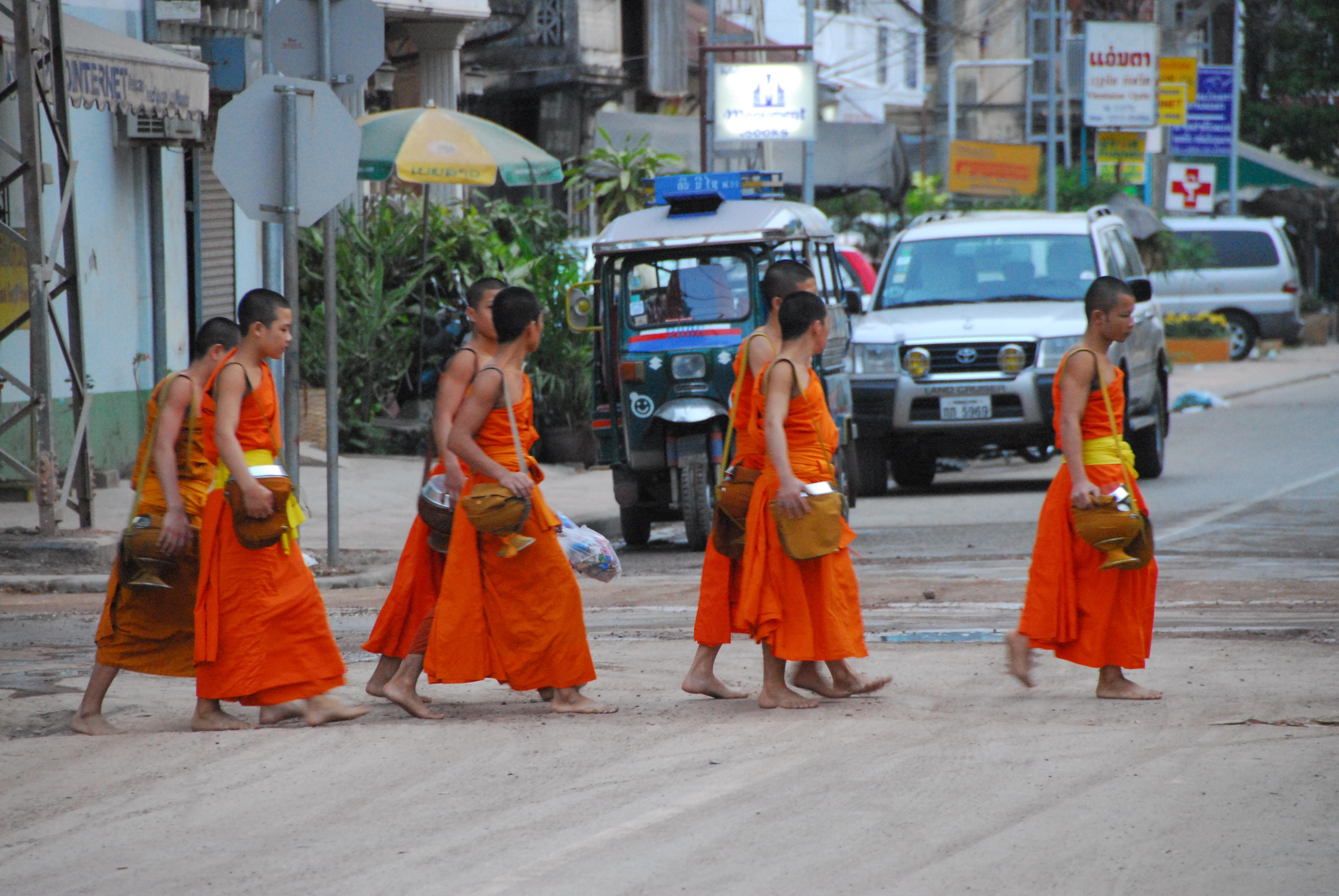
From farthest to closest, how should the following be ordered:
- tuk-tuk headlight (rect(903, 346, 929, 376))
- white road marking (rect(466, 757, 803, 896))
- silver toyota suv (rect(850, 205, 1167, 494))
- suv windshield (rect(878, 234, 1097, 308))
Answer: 1. suv windshield (rect(878, 234, 1097, 308))
2. tuk-tuk headlight (rect(903, 346, 929, 376))
3. silver toyota suv (rect(850, 205, 1167, 494))
4. white road marking (rect(466, 757, 803, 896))

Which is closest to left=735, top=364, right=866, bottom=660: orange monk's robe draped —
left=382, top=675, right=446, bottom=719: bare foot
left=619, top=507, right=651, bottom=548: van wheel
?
left=382, top=675, right=446, bottom=719: bare foot

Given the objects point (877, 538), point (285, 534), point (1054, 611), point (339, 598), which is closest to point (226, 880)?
point (285, 534)

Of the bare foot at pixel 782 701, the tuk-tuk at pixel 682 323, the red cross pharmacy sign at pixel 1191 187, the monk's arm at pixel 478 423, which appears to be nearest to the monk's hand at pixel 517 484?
the monk's arm at pixel 478 423

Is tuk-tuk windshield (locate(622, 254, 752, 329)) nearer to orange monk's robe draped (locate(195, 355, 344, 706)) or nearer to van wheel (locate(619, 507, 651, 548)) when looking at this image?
van wheel (locate(619, 507, 651, 548))

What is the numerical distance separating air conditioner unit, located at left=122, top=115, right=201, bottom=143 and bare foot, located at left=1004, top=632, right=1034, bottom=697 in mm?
9437

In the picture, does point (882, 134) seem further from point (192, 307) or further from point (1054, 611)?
point (1054, 611)

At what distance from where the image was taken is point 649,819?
495cm

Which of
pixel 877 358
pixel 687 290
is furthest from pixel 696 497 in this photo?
pixel 877 358

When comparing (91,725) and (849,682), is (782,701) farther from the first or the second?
(91,725)

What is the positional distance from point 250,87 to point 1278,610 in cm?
592

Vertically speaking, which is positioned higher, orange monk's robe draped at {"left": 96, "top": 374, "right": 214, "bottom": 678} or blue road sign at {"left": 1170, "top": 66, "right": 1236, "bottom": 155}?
blue road sign at {"left": 1170, "top": 66, "right": 1236, "bottom": 155}

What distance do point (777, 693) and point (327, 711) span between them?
64.7 inches

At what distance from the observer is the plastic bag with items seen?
21.2ft

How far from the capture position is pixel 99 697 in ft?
20.2
